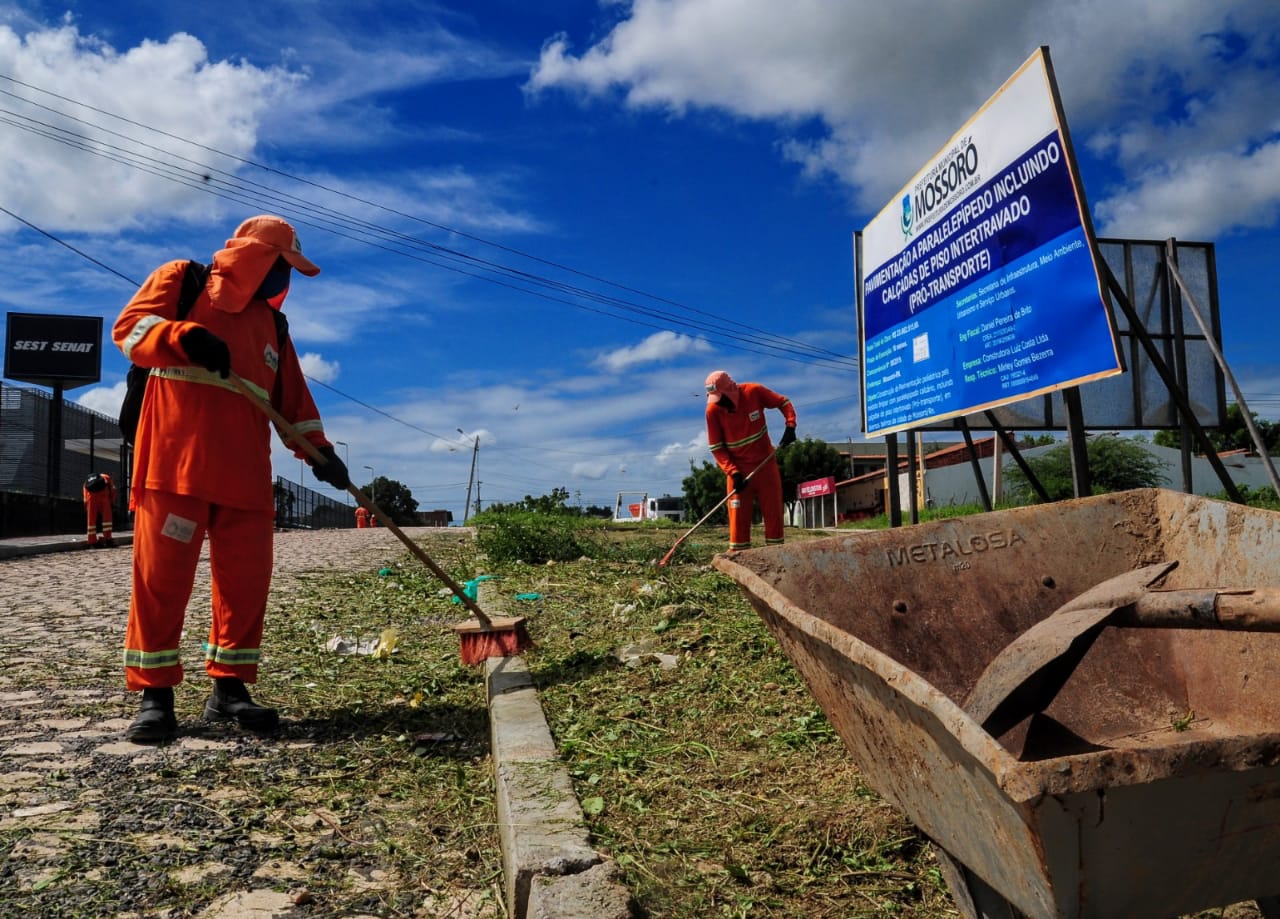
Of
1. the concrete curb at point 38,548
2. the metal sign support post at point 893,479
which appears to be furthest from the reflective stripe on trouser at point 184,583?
the concrete curb at point 38,548

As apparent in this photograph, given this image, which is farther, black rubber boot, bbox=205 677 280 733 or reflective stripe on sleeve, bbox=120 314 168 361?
black rubber boot, bbox=205 677 280 733

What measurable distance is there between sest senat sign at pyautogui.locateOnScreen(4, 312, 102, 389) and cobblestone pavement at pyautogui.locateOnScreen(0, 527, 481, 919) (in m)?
22.5

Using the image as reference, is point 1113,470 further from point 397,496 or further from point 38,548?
point 397,496

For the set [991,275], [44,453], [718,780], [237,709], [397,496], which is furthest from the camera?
[397,496]

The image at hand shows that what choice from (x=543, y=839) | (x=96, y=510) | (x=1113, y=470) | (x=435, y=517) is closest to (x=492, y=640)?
Answer: (x=543, y=839)

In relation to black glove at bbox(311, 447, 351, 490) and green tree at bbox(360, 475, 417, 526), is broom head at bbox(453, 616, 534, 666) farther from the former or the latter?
green tree at bbox(360, 475, 417, 526)

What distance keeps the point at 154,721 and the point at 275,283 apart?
1925mm

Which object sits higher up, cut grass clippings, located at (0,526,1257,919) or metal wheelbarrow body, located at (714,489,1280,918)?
metal wheelbarrow body, located at (714,489,1280,918)

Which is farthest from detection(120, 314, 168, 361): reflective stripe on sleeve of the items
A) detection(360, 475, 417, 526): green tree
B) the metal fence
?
detection(360, 475, 417, 526): green tree

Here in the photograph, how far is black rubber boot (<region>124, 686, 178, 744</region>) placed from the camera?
3.63 metres

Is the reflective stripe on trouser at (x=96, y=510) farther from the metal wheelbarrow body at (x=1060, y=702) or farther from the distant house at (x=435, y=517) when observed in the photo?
the distant house at (x=435, y=517)

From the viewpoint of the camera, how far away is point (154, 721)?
3.64m

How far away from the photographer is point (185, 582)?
12.3 feet

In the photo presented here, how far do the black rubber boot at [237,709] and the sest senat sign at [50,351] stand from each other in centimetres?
2781
